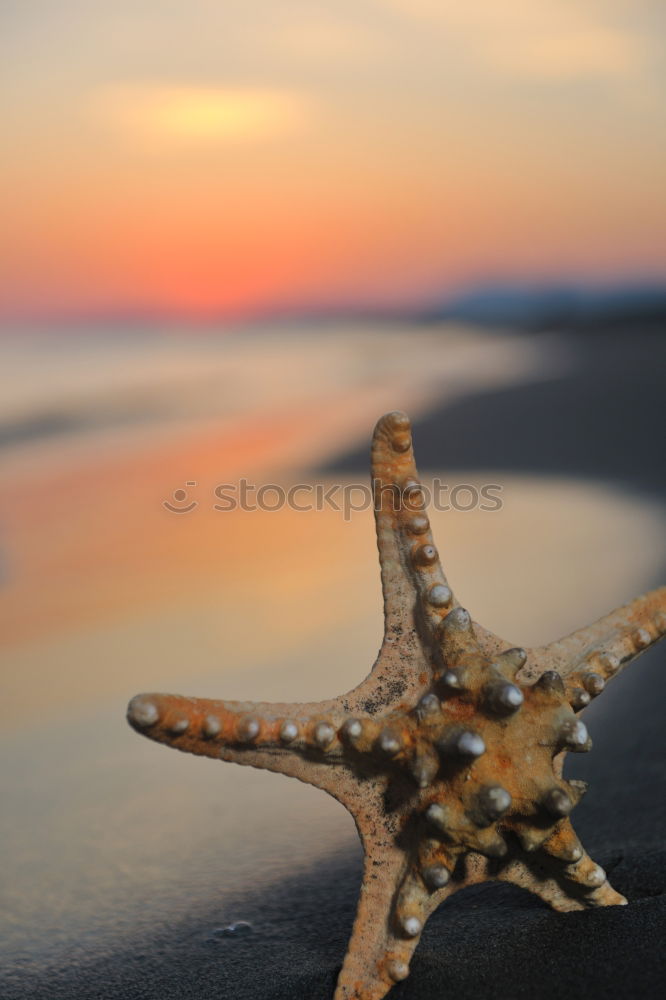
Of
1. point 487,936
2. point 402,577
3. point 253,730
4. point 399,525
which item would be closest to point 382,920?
point 487,936

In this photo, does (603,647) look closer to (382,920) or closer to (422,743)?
(422,743)

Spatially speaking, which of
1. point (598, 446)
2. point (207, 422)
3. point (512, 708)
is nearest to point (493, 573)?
point (598, 446)

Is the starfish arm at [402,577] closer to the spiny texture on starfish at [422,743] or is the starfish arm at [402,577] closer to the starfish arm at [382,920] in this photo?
the spiny texture on starfish at [422,743]

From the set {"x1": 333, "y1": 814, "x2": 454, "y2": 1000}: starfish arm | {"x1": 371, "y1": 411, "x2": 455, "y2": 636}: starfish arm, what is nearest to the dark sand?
{"x1": 333, "y1": 814, "x2": 454, "y2": 1000}: starfish arm

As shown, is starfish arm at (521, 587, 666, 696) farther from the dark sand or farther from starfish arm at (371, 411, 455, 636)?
the dark sand

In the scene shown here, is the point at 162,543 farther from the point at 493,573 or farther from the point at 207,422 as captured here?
the point at 207,422
